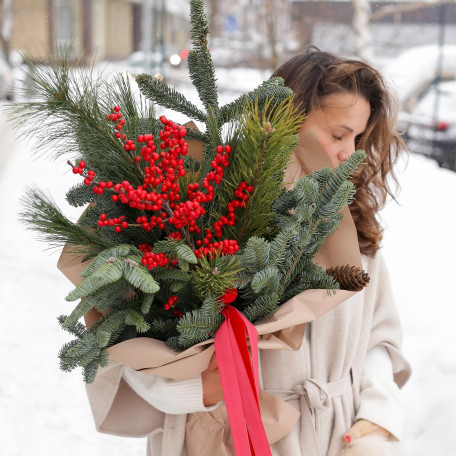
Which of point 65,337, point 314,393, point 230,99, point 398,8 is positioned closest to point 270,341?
point 314,393

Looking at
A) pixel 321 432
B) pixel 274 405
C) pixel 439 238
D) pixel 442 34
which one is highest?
pixel 442 34

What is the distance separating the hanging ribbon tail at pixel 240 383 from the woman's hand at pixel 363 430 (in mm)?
514

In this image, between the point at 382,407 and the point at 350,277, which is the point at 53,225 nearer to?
the point at 350,277

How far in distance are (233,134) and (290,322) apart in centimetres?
37

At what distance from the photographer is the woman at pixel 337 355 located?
1.53m

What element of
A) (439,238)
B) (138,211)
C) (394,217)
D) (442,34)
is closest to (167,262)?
(138,211)

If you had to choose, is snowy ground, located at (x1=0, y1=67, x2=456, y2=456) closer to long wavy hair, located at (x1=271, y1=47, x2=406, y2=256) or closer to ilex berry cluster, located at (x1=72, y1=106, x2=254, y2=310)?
long wavy hair, located at (x1=271, y1=47, x2=406, y2=256)

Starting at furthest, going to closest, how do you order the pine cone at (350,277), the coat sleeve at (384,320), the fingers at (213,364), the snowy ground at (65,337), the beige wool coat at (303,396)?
the snowy ground at (65,337), the coat sleeve at (384,320), the beige wool coat at (303,396), the fingers at (213,364), the pine cone at (350,277)

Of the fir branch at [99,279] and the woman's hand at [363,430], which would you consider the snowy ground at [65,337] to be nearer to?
the woman's hand at [363,430]

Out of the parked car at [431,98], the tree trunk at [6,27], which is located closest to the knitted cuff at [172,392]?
the parked car at [431,98]

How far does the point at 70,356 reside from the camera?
114cm

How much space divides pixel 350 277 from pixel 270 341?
22cm

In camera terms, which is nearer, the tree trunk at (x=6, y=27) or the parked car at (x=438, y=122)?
the parked car at (x=438, y=122)

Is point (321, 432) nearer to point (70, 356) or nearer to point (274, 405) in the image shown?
point (274, 405)
